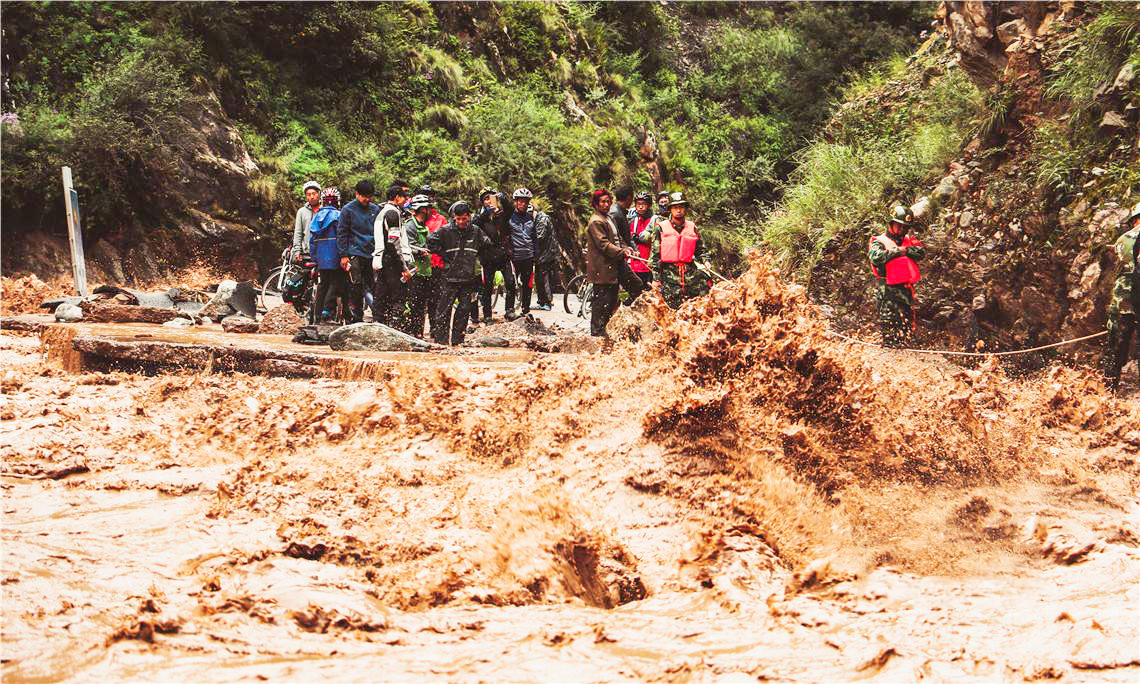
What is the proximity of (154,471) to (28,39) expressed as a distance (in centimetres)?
1597

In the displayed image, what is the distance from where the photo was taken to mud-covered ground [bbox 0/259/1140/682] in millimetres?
3777

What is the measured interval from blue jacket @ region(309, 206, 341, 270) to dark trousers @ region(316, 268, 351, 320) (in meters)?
0.17

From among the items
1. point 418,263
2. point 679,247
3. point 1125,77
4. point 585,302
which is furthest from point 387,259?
point 1125,77

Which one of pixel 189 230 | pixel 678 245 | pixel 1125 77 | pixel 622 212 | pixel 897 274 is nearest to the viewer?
pixel 678 245

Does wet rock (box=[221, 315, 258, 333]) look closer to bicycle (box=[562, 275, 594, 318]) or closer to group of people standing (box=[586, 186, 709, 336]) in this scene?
group of people standing (box=[586, 186, 709, 336])

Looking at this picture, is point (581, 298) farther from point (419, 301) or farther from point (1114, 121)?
point (1114, 121)

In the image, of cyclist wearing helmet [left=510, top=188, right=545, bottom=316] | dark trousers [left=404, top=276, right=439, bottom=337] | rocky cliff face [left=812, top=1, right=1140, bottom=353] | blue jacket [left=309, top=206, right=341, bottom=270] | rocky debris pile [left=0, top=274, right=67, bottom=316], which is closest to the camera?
rocky cliff face [left=812, top=1, right=1140, bottom=353]

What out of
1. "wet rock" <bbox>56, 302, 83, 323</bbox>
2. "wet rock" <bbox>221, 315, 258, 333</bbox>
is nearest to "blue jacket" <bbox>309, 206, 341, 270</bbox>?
"wet rock" <bbox>221, 315, 258, 333</bbox>

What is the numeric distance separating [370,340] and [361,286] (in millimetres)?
2060

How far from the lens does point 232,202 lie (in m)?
18.6

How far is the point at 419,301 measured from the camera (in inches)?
435

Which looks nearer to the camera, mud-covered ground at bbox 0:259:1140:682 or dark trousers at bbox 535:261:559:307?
mud-covered ground at bbox 0:259:1140:682

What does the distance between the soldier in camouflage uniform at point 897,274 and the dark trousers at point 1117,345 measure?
2113 mm

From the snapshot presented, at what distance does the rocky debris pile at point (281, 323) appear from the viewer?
11688 mm
